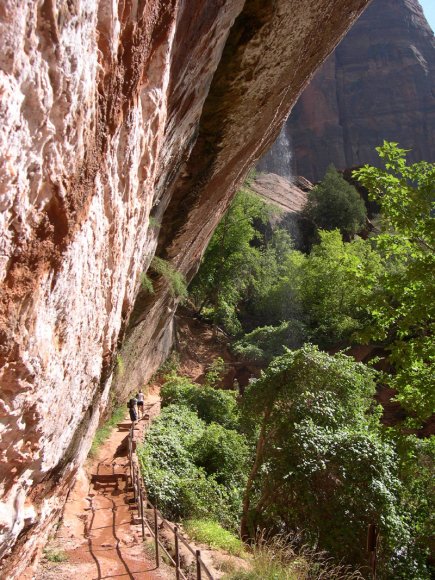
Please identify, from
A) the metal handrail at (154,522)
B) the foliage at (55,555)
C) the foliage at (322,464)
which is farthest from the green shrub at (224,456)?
the foliage at (55,555)

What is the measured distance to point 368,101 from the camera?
5866 centimetres

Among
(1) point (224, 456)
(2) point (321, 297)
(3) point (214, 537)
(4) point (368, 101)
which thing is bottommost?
(1) point (224, 456)

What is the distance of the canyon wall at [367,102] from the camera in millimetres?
56781

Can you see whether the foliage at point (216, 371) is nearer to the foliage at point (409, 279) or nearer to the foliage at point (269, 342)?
the foliage at point (269, 342)

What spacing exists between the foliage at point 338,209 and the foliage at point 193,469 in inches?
1124

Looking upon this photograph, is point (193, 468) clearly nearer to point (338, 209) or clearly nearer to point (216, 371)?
point (216, 371)

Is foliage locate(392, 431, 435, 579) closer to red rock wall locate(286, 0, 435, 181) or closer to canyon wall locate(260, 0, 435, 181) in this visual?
canyon wall locate(260, 0, 435, 181)

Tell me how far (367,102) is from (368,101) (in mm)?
164

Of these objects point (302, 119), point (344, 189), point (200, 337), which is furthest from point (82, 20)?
point (302, 119)

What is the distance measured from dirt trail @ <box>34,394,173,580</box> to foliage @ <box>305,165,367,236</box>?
31658 mm

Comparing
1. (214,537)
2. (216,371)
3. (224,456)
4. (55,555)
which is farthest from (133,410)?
(216,371)

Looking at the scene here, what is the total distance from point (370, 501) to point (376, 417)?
148 inches

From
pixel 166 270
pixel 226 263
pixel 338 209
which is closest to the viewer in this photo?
Result: pixel 166 270

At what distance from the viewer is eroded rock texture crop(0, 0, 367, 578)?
2543mm
